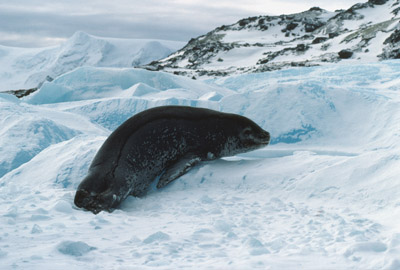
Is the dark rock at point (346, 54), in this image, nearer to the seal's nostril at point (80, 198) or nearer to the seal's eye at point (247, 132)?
the seal's eye at point (247, 132)

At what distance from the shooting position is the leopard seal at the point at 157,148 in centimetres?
378

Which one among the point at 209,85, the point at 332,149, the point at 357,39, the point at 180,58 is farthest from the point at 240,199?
the point at 180,58

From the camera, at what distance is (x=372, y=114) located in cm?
668

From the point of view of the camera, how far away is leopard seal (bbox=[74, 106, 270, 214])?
3.78m

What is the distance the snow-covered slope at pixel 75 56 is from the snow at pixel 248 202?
4218 cm

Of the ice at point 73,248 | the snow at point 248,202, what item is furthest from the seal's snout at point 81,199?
the ice at point 73,248

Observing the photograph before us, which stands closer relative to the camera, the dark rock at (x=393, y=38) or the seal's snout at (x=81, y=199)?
the seal's snout at (x=81, y=199)

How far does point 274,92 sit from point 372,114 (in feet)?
5.39

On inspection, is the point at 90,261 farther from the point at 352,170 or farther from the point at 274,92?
the point at 274,92

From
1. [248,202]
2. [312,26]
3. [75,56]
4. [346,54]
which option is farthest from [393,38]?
[75,56]

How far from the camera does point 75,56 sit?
49.8m

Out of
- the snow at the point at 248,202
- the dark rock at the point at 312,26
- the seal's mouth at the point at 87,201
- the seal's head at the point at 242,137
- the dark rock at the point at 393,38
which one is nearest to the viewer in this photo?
the snow at the point at 248,202

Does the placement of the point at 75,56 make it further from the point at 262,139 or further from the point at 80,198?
the point at 80,198

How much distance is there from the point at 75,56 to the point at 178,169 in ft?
161
